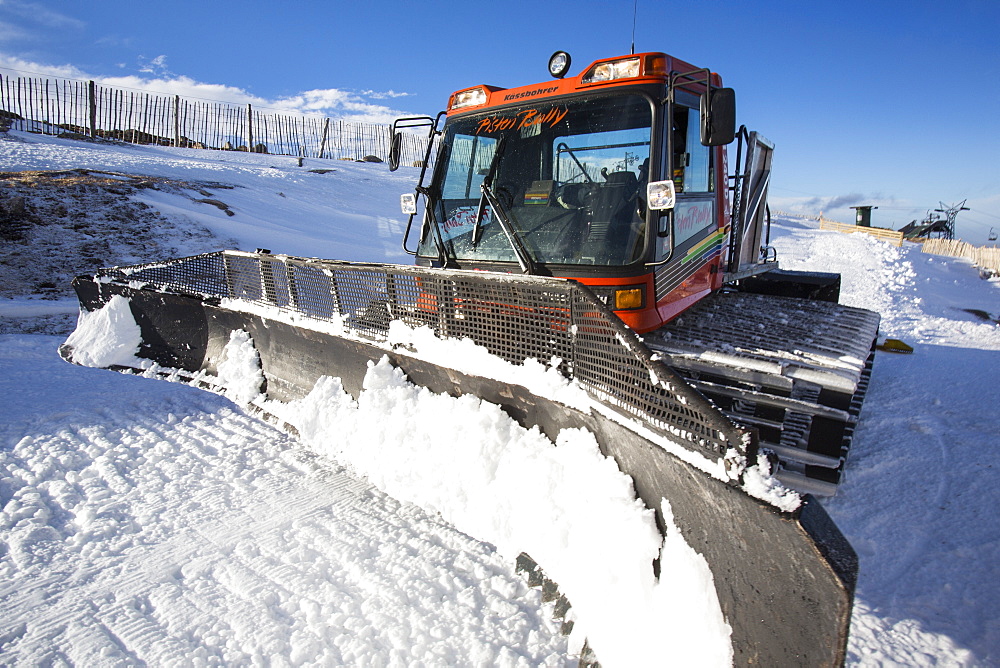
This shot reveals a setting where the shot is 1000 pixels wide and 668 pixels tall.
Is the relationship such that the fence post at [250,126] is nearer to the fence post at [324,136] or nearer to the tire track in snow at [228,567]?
the fence post at [324,136]

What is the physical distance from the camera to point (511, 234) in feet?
11.4

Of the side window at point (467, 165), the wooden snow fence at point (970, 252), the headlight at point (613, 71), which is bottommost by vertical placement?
the side window at point (467, 165)

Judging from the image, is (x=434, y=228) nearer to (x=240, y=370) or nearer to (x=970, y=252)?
(x=240, y=370)

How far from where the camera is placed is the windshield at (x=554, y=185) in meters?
3.34

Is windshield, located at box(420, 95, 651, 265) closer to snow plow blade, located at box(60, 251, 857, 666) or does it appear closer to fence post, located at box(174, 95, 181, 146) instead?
snow plow blade, located at box(60, 251, 857, 666)

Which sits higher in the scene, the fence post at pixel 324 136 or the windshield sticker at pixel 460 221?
the fence post at pixel 324 136

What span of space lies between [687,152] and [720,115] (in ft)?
1.99

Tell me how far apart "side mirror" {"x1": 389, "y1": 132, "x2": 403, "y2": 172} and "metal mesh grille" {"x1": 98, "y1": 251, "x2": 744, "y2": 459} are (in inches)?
56.6

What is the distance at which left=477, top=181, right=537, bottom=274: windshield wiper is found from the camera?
3355 mm

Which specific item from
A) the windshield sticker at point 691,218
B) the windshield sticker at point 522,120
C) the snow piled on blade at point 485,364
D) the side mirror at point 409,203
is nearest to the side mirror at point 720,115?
the windshield sticker at point 691,218

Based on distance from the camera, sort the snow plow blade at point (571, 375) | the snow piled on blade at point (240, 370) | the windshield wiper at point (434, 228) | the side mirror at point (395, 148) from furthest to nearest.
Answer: the side mirror at point (395, 148) < the snow piled on blade at point (240, 370) < the windshield wiper at point (434, 228) < the snow plow blade at point (571, 375)

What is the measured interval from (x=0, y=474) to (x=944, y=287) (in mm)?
22456

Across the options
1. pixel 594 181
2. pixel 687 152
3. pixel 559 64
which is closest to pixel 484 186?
pixel 594 181

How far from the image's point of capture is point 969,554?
2.94 m
